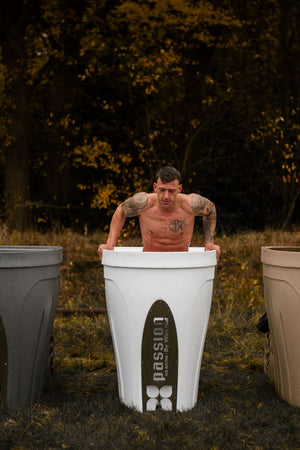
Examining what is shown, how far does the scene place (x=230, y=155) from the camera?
10.7m

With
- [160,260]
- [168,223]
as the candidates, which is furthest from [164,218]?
[160,260]

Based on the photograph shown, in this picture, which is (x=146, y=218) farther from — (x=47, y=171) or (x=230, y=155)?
(x=47, y=171)

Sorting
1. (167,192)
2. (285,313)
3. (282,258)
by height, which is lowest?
(285,313)

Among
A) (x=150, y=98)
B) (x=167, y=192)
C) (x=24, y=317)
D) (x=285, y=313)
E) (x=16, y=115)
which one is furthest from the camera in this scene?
(x=150, y=98)

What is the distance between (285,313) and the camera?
323cm

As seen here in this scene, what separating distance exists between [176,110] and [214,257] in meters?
8.84

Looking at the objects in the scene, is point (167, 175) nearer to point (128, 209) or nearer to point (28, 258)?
point (128, 209)

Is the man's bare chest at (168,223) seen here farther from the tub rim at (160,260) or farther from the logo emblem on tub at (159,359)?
the logo emblem on tub at (159,359)

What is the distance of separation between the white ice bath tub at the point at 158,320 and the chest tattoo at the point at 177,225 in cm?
39

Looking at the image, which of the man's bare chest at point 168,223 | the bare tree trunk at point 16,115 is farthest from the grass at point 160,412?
the bare tree trunk at point 16,115

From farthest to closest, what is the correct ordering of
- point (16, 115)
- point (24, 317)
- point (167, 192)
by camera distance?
point (16, 115)
point (167, 192)
point (24, 317)

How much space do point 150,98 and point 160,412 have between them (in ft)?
28.8

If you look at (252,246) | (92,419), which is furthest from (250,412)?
(252,246)

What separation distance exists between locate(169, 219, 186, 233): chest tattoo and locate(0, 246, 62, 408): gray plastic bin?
0.72 meters
